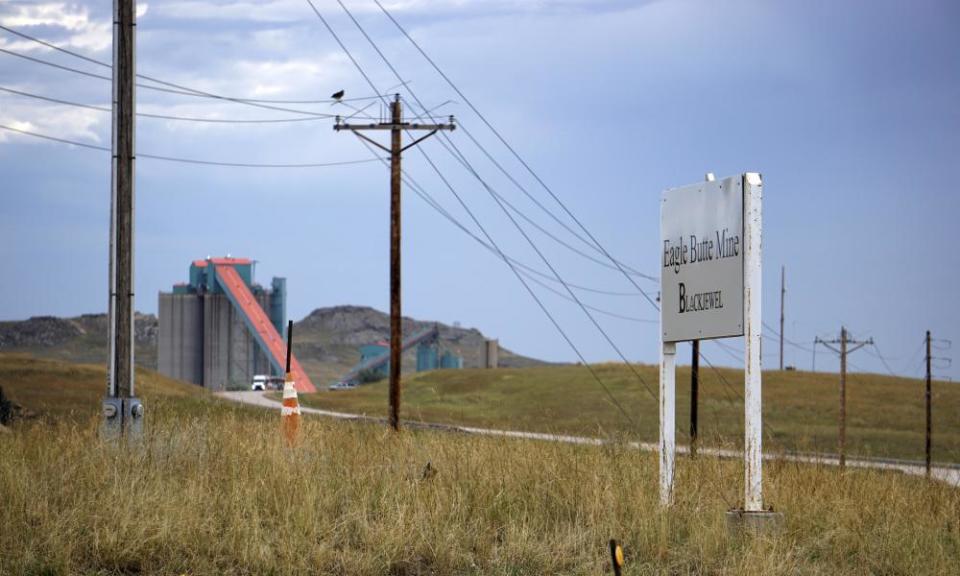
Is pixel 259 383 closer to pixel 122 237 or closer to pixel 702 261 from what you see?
pixel 122 237

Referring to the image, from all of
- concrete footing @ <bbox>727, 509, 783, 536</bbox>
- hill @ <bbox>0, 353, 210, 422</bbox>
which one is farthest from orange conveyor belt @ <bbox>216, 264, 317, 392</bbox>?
concrete footing @ <bbox>727, 509, 783, 536</bbox>

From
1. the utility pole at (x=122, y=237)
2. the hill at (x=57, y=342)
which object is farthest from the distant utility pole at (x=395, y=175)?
the hill at (x=57, y=342)

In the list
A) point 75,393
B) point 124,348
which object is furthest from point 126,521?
point 75,393

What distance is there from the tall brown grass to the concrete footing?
212mm

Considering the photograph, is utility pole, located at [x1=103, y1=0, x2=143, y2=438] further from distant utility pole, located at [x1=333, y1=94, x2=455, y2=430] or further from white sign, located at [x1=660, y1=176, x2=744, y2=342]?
distant utility pole, located at [x1=333, y1=94, x2=455, y2=430]

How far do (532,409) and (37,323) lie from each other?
157171mm

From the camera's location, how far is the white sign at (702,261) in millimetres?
11305

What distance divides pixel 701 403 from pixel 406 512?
1992 inches

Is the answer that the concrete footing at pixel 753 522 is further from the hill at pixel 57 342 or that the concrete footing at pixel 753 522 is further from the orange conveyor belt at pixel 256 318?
the hill at pixel 57 342

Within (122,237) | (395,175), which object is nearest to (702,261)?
(122,237)

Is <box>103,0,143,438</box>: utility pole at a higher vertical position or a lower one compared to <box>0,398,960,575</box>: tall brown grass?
higher

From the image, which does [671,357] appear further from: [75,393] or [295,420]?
[75,393]

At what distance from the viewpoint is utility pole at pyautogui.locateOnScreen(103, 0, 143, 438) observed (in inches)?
535

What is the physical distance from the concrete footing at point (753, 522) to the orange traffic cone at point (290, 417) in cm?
517
